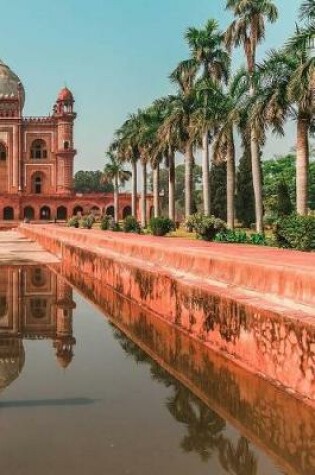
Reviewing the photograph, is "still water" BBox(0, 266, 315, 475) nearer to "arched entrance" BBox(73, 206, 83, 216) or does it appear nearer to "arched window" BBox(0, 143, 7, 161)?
"arched entrance" BBox(73, 206, 83, 216)

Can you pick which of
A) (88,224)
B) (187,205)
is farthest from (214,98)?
(88,224)

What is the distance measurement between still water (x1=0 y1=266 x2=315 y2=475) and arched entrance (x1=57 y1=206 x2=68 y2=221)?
7152 centimetres

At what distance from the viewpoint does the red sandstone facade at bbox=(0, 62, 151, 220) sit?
262ft

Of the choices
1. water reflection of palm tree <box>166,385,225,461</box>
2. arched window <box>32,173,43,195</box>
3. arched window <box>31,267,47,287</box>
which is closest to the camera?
water reflection of palm tree <box>166,385,225,461</box>

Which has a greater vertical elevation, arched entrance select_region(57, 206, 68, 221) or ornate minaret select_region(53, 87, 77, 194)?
ornate minaret select_region(53, 87, 77, 194)

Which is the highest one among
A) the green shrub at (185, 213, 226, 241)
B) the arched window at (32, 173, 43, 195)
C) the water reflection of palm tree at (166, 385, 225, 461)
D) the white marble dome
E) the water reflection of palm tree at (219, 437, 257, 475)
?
the white marble dome

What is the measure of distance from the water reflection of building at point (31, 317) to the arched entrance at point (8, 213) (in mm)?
63100

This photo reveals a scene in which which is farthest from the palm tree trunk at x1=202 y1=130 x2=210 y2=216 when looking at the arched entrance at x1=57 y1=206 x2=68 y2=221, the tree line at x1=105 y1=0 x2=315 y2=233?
the arched entrance at x1=57 y1=206 x2=68 y2=221

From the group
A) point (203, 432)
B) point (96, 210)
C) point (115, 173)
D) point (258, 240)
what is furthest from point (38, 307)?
point (96, 210)

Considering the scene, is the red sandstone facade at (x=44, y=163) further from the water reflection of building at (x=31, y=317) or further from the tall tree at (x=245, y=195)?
the water reflection of building at (x=31, y=317)

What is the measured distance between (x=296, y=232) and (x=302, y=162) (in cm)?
483

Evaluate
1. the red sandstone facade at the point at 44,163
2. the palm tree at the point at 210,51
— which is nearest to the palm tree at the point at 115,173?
the red sandstone facade at the point at 44,163

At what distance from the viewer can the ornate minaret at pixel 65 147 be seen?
271ft

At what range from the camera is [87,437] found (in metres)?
4.85
